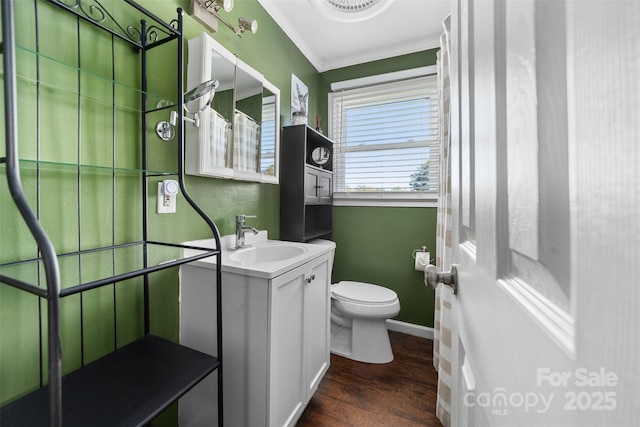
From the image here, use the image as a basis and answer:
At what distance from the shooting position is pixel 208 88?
1028mm

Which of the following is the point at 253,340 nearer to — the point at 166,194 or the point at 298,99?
the point at 166,194

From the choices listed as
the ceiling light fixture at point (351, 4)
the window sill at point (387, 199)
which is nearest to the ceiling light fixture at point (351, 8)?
the ceiling light fixture at point (351, 4)

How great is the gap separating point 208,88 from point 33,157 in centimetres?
58

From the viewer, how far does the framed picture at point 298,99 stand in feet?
6.45

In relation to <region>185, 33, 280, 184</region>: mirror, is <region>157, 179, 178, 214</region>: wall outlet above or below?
below

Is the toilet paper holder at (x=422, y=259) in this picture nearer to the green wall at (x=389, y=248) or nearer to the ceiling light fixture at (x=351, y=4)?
the green wall at (x=389, y=248)

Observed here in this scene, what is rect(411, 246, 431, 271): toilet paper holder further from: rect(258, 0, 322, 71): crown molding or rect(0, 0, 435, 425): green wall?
rect(258, 0, 322, 71): crown molding

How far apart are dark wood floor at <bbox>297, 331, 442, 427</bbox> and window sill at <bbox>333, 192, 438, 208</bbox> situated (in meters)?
1.20

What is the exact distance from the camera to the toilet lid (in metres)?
1.88

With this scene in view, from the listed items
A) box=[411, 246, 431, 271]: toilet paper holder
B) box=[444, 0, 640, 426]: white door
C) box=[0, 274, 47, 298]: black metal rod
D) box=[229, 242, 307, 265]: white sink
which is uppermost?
box=[444, 0, 640, 426]: white door

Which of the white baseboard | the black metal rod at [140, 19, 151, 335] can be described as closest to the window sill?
the white baseboard

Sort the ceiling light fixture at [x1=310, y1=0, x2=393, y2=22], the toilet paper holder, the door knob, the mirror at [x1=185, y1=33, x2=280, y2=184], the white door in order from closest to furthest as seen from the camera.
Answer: the white door → the door knob → the mirror at [x1=185, y1=33, x2=280, y2=184] → the ceiling light fixture at [x1=310, y1=0, x2=393, y2=22] → the toilet paper holder

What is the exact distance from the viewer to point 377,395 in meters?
1.54

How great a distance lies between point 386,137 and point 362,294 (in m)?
1.41
